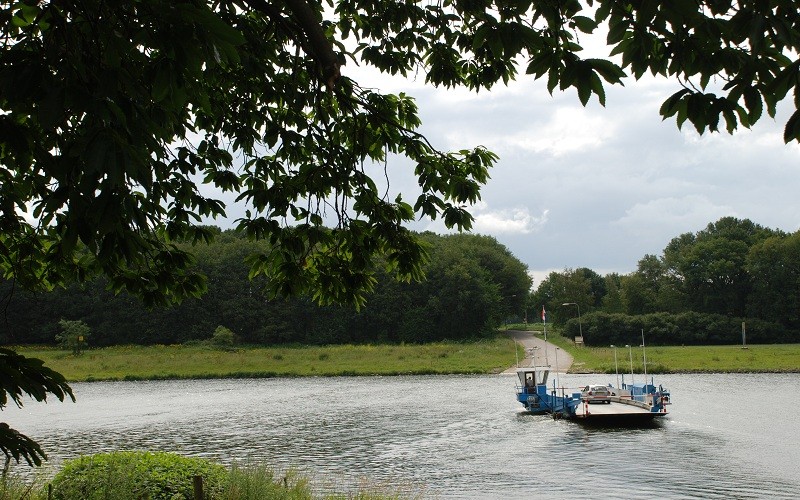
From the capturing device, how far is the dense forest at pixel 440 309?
84.8 meters

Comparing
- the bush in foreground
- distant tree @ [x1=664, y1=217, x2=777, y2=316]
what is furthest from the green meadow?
the bush in foreground

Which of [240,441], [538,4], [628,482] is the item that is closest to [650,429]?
[628,482]

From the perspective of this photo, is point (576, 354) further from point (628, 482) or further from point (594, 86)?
point (594, 86)

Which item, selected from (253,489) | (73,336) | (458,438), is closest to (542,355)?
(458,438)

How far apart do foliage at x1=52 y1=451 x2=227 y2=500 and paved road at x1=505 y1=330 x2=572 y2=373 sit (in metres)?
30.8

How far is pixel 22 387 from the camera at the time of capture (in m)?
4.03

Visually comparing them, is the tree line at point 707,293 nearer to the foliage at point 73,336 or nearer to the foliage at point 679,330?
the foliage at point 679,330

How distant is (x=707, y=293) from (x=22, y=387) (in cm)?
10457

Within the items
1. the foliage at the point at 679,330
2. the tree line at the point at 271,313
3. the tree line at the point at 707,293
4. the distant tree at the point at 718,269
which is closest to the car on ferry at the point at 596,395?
the tree line at the point at 707,293

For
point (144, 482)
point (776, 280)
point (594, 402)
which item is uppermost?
point (776, 280)

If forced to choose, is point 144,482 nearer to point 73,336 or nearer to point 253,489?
point 253,489

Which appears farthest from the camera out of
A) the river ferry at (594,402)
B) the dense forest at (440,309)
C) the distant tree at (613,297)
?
the distant tree at (613,297)

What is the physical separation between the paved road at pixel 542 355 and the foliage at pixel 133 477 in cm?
3082

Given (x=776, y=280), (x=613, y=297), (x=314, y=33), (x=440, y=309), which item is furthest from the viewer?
(x=613, y=297)
